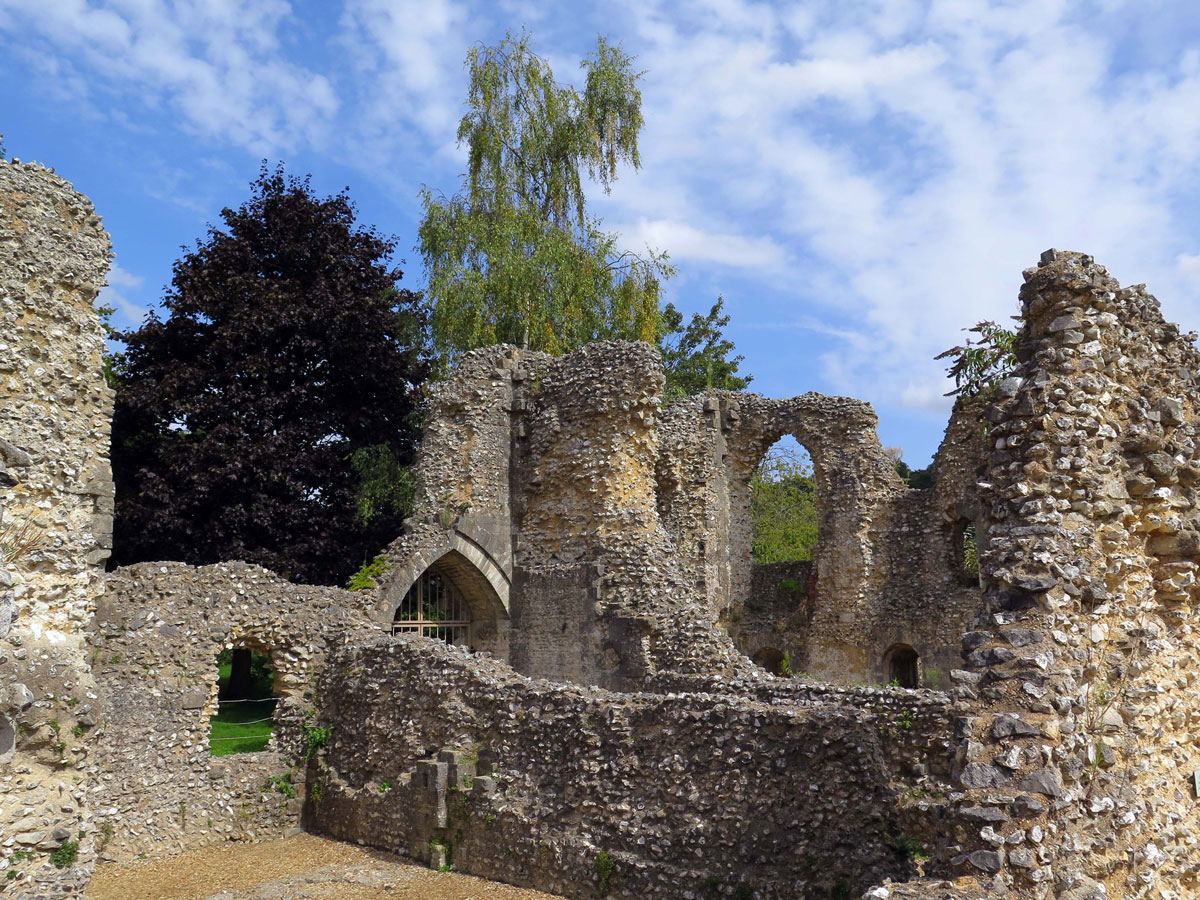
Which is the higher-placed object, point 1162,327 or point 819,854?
point 1162,327

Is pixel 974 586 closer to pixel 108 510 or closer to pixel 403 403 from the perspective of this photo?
pixel 403 403

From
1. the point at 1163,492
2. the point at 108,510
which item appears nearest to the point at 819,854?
the point at 1163,492

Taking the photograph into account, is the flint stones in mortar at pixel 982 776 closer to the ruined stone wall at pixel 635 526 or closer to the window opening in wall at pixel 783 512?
the ruined stone wall at pixel 635 526

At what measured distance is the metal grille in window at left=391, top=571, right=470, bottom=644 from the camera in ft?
53.0

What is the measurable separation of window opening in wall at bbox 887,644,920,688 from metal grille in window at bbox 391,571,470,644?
25.2ft

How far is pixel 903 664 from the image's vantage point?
61.1 ft

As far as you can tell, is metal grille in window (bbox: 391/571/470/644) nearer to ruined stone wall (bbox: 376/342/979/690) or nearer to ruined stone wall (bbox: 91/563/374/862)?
ruined stone wall (bbox: 376/342/979/690)

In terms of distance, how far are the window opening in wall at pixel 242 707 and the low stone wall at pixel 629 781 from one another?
2651mm

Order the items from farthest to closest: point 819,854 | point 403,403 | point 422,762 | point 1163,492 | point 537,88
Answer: point 537,88, point 403,403, point 422,762, point 819,854, point 1163,492

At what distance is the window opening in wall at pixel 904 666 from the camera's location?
59.3 ft

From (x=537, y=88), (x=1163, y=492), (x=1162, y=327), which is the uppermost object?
(x=537, y=88)

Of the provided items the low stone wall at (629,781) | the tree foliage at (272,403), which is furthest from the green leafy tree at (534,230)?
the low stone wall at (629,781)

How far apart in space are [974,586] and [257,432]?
12578 mm

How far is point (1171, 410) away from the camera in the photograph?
21.1 feet
